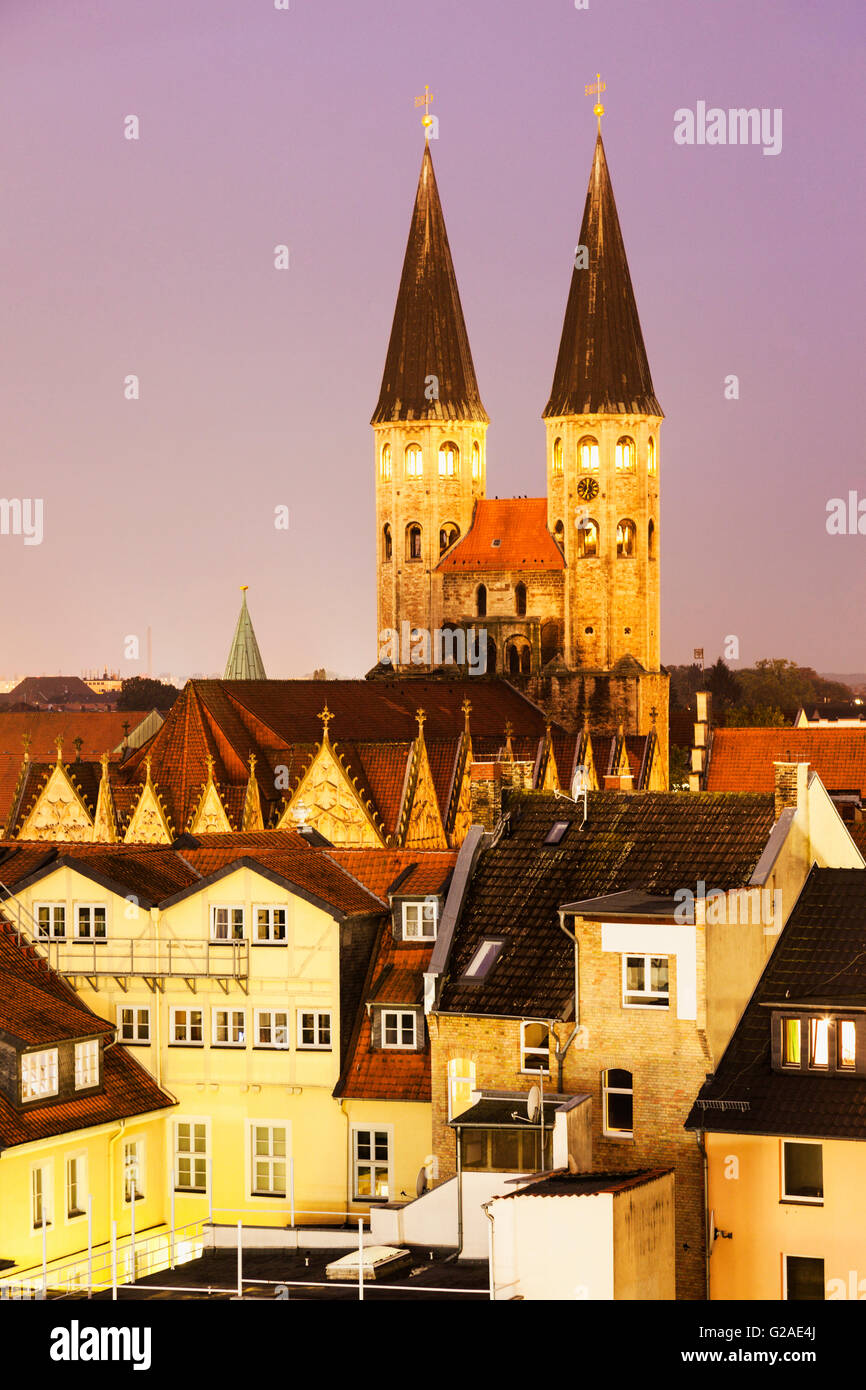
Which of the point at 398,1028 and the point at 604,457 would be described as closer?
the point at 398,1028

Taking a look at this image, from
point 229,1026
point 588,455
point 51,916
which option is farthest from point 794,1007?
point 588,455

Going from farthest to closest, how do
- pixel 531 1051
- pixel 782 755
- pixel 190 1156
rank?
pixel 782 755
pixel 190 1156
pixel 531 1051

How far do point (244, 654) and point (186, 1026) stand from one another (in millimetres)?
102492

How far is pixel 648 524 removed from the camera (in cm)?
14088

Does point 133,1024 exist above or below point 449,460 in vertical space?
below

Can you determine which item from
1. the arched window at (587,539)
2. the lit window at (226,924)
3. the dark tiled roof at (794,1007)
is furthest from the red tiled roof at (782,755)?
the arched window at (587,539)

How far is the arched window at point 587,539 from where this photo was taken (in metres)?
139

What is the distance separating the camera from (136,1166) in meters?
40.3

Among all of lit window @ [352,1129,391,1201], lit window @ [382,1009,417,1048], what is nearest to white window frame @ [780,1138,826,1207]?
lit window @ [382,1009,417,1048]

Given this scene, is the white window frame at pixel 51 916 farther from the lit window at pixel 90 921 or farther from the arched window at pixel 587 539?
the arched window at pixel 587 539

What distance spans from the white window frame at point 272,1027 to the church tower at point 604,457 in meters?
94.4

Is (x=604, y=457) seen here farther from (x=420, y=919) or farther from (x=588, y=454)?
Answer: (x=420, y=919)
